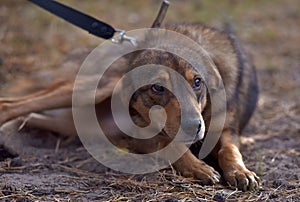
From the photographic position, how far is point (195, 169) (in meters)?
3.44

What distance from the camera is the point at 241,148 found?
4234mm

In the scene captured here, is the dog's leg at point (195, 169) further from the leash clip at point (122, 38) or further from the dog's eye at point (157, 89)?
the leash clip at point (122, 38)

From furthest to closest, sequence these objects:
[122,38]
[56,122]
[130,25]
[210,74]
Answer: [130,25] → [56,122] → [122,38] → [210,74]

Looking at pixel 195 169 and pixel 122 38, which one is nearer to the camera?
pixel 195 169

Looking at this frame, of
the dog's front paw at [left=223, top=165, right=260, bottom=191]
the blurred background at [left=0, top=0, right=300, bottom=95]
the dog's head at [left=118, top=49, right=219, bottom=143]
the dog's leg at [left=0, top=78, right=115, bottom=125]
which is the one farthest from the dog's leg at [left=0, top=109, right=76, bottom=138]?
the dog's front paw at [left=223, top=165, right=260, bottom=191]

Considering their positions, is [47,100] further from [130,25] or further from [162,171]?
[130,25]

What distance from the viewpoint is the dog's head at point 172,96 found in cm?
327

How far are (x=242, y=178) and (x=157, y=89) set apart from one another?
2.58 ft

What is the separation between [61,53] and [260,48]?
2771mm

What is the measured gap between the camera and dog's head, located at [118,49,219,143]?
3270mm

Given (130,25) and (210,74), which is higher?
(130,25)

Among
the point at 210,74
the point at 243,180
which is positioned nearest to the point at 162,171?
the point at 243,180

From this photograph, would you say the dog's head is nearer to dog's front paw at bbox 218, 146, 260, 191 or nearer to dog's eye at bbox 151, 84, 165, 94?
dog's eye at bbox 151, 84, 165, 94

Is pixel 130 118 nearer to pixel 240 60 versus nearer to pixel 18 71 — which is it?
pixel 240 60
